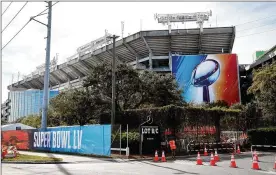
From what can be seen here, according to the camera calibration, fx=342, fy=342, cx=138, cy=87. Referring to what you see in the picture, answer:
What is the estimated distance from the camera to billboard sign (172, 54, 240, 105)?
81312 mm

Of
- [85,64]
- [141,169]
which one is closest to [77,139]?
[141,169]

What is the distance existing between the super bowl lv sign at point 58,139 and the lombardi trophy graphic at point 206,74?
56.3m

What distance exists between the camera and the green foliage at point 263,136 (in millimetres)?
29016

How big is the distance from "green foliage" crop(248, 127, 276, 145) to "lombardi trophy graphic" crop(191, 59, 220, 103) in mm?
51096

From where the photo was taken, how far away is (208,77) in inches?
3241

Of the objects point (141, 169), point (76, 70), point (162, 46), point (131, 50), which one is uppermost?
point (162, 46)

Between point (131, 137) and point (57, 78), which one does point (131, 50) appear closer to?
point (57, 78)

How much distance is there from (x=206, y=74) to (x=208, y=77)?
1.04 m

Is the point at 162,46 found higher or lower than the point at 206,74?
higher

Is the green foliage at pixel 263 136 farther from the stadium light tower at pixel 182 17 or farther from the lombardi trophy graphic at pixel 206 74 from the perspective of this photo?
the stadium light tower at pixel 182 17

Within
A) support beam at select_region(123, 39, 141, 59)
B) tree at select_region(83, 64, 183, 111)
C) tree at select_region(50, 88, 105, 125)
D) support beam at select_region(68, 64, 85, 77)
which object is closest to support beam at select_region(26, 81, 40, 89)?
support beam at select_region(68, 64, 85, 77)

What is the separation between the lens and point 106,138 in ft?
76.1

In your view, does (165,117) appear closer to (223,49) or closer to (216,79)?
(216,79)

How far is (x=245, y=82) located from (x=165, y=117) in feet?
228
